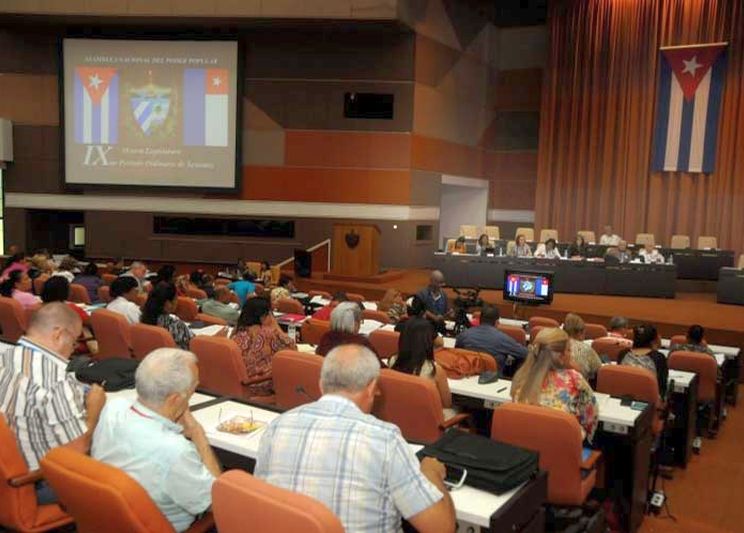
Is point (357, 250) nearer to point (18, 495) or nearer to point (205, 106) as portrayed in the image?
point (205, 106)

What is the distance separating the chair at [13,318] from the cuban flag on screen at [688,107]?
45.0ft

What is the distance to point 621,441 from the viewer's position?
3.93m

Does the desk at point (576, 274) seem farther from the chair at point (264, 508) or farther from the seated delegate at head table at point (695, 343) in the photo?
the chair at point (264, 508)

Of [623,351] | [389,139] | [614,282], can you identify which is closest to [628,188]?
[614,282]

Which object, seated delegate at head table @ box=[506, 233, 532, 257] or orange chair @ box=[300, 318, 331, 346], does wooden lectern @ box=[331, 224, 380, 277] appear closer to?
seated delegate at head table @ box=[506, 233, 532, 257]

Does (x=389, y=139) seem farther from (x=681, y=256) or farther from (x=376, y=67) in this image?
(x=681, y=256)

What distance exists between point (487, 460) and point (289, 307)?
498 cm

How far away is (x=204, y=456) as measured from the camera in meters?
2.54

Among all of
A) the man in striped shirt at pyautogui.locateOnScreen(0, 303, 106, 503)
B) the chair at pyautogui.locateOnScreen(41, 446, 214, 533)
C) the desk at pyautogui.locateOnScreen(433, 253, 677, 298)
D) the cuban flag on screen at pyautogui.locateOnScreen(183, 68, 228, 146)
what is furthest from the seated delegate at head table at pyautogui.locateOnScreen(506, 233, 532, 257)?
the chair at pyautogui.locateOnScreen(41, 446, 214, 533)

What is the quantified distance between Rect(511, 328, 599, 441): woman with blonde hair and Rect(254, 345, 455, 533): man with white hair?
1.61 meters

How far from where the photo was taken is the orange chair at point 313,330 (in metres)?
5.79

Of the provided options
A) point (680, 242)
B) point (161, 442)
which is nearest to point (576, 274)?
point (680, 242)

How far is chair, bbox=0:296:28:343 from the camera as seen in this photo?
239 inches

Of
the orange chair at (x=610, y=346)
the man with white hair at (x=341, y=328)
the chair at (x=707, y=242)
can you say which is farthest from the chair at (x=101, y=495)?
the chair at (x=707, y=242)
